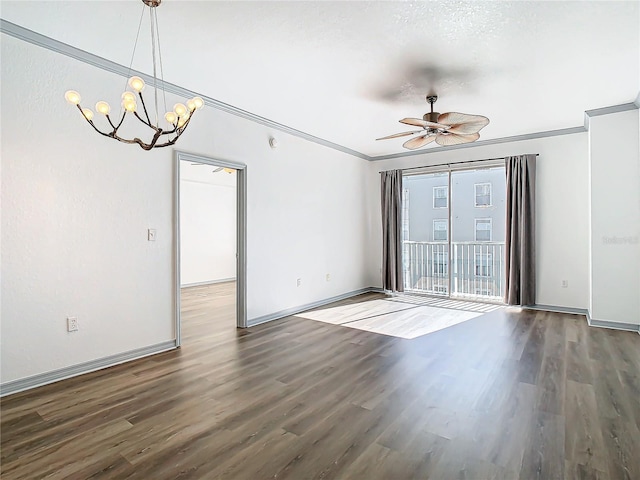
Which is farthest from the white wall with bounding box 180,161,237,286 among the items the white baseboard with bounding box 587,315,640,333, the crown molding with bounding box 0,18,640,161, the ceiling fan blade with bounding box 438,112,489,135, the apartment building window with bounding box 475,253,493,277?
the white baseboard with bounding box 587,315,640,333

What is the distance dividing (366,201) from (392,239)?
0.96 m

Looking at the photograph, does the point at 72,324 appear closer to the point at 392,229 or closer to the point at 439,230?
the point at 392,229

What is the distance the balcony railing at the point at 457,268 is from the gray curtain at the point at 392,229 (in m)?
0.26

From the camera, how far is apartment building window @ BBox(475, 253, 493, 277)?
6895mm

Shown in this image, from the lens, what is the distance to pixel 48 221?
2916 mm

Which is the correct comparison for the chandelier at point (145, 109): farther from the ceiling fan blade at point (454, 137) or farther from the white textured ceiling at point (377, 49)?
the ceiling fan blade at point (454, 137)

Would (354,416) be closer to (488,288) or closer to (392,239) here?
(392,239)

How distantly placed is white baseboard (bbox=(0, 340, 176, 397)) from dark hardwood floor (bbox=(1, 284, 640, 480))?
85 mm

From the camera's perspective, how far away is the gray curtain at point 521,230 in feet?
18.3

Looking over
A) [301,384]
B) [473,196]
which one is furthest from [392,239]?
[301,384]

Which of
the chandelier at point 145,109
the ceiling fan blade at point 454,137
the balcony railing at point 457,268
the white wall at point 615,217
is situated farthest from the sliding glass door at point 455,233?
the chandelier at point 145,109

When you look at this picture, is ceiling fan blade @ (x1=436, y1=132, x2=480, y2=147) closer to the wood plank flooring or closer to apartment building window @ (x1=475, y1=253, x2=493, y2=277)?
the wood plank flooring

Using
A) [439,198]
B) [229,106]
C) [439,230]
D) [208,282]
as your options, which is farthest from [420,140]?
[208,282]

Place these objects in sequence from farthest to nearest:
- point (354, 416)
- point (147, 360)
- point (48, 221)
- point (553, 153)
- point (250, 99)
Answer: point (553, 153)
point (250, 99)
point (147, 360)
point (48, 221)
point (354, 416)
